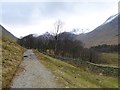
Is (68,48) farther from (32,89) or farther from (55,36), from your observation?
(32,89)

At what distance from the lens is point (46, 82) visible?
19.7 meters

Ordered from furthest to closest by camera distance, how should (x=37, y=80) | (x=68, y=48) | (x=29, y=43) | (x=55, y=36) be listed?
1. (x=29, y=43)
2. (x=68, y=48)
3. (x=55, y=36)
4. (x=37, y=80)

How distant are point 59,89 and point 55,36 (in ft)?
226

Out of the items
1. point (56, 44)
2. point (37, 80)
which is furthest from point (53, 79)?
point (56, 44)

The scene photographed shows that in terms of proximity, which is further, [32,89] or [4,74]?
[4,74]

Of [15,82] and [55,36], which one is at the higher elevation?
[55,36]

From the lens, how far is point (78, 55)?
111125 mm

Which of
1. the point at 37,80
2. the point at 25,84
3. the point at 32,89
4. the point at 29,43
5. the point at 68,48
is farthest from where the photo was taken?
the point at 29,43

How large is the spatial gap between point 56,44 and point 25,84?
244 feet

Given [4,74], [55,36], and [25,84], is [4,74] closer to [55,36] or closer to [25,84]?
[25,84]

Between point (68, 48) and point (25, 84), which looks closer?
point (25, 84)

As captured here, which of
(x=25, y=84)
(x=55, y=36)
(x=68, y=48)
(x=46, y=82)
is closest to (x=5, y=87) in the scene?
(x=25, y=84)

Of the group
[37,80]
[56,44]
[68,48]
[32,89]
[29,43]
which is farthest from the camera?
[29,43]

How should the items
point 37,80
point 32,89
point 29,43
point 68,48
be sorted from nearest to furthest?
point 32,89, point 37,80, point 68,48, point 29,43
